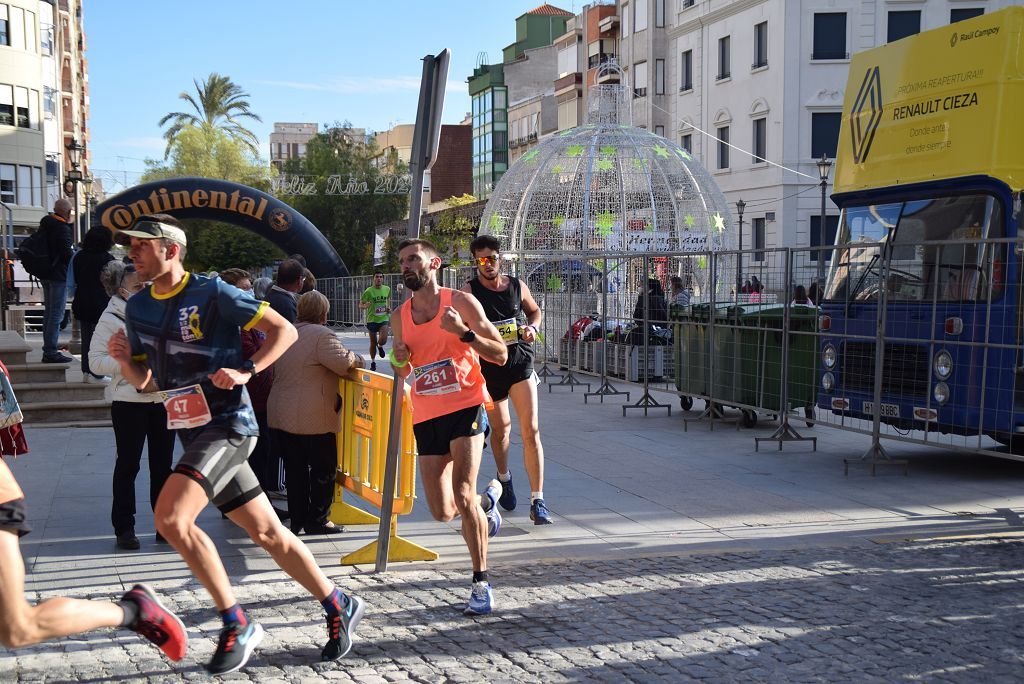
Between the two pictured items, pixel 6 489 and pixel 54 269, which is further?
pixel 54 269

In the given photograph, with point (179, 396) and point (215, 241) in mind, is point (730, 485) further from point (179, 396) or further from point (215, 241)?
point (215, 241)

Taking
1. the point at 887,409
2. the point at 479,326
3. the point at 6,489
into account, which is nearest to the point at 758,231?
the point at 887,409

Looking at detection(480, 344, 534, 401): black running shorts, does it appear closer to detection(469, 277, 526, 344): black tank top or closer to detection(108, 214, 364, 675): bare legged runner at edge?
detection(469, 277, 526, 344): black tank top

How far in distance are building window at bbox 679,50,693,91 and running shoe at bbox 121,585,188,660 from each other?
159 ft

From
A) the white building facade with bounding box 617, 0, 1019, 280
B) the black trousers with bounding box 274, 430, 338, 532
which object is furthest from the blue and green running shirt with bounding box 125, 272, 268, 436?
the white building facade with bounding box 617, 0, 1019, 280

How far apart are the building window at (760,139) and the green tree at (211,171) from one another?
91.3 feet

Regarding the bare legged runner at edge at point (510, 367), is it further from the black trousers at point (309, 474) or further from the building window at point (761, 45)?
the building window at point (761, 45)

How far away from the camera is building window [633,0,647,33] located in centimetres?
5338

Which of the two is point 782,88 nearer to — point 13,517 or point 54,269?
point 54,269

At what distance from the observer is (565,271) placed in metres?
19.7

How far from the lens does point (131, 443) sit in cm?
718

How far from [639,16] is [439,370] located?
51002 mm

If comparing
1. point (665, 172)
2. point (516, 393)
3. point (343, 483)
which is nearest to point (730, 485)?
point (516, 393)

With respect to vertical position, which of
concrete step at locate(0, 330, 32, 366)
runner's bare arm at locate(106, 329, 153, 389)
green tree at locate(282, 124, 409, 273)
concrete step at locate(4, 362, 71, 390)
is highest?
green tree at locate(282, 124, 409, 273)
